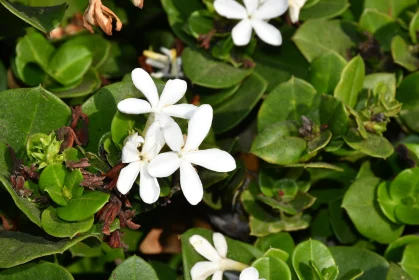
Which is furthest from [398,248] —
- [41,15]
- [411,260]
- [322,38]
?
[41,15]

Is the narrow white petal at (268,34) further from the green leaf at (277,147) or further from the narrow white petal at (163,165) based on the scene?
the narrow white petal at (163,165)

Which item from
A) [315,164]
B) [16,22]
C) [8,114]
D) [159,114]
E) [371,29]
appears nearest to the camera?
[159,114]

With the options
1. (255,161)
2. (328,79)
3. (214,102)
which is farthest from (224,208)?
(328,79)

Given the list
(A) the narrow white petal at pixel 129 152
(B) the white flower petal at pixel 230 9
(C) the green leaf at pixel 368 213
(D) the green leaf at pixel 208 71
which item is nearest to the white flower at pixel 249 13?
(B) the white flower petal at pixel 230 9

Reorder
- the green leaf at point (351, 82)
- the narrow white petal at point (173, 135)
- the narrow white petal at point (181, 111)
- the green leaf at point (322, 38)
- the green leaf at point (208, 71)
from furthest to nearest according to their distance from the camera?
1. the green leaf at point (322, 38)
2. the green leaf at point (208, 71)
3. the green leaf at point (351, 82)
4. the narrow white petal at point (181, 111)
5. the narrow white petal at point (173, 135)

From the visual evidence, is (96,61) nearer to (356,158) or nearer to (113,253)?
(113,253)

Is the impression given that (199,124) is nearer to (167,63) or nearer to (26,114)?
(26,114)

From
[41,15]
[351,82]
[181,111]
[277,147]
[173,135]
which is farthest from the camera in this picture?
[351,82]
